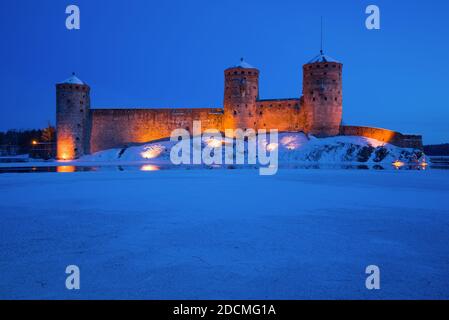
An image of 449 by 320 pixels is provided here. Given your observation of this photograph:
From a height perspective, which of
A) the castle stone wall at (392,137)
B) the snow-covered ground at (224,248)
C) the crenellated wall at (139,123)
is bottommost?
the snow-covered ground at (224,248)

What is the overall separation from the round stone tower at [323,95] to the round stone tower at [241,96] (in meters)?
6.16

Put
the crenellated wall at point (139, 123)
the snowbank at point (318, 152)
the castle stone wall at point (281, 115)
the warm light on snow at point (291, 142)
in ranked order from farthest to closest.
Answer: the crenellated wall at point (139, 123) < the castle stone wall at point (281, 115) < the warm light on snow at point (291, 142) < the snowbank at point (318, 152)

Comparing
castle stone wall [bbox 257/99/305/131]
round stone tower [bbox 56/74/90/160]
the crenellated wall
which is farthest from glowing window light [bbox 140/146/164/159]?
castle stone wall [bbox 257/99/305/131]

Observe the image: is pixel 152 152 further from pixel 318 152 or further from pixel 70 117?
pixel 318 152

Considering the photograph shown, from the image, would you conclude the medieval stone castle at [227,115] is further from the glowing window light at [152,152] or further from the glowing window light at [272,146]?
the glowing window light at [272,146]

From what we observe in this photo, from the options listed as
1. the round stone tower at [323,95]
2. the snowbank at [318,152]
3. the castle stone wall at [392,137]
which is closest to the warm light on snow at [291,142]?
the snowbank at [318,152]

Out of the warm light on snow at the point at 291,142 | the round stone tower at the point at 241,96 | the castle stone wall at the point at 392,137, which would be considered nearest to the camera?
the castle stone wall at the point at 392,137

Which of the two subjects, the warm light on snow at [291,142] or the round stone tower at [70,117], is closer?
the warm light on snow at [291,142]

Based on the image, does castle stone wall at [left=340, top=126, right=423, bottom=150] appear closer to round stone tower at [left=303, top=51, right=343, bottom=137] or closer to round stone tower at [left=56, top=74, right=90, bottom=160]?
round stone tower at [left=303, top=51, right=343, bottom=137]

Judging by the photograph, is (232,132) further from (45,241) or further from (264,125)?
(45,241)

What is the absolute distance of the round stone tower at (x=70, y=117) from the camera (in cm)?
3709

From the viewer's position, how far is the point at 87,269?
341 cm

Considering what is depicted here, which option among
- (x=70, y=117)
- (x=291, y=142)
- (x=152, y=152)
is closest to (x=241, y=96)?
(x=291, y=142)
